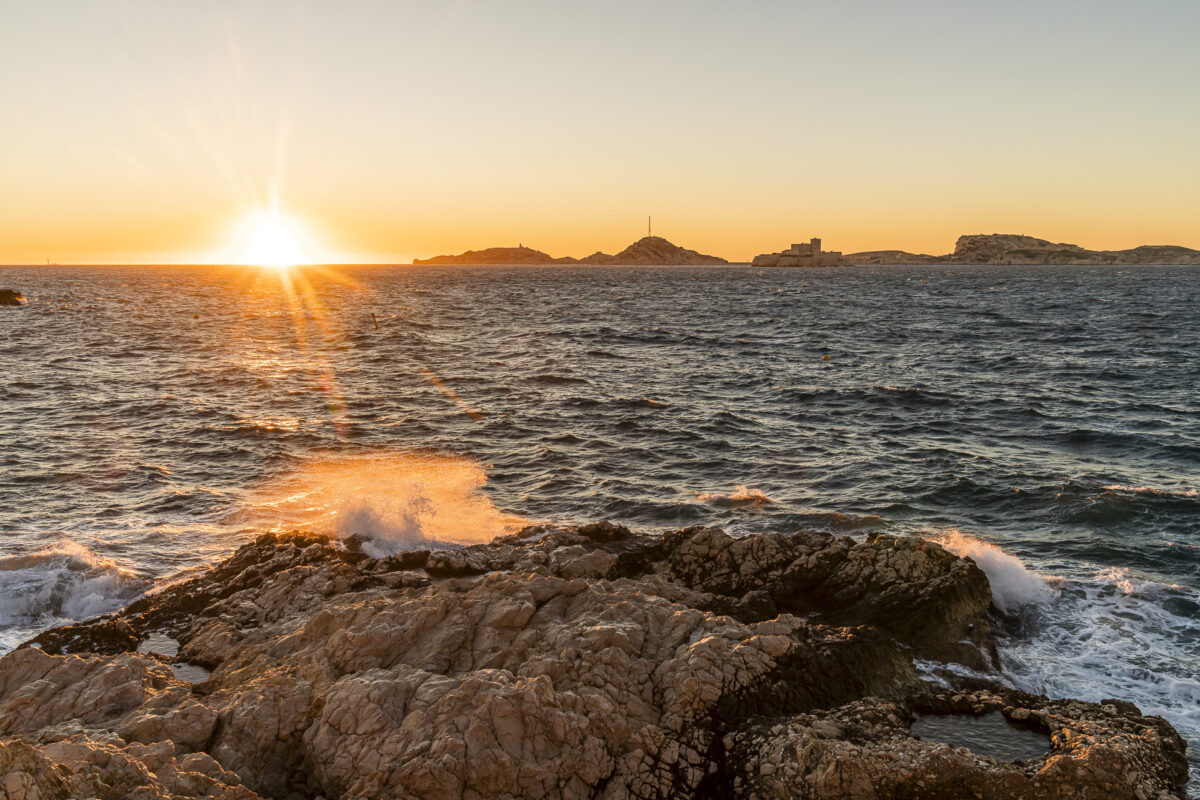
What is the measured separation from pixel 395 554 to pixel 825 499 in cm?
1024

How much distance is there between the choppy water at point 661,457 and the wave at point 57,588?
56 mm

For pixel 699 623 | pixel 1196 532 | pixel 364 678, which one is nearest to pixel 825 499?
pixel 1196 532

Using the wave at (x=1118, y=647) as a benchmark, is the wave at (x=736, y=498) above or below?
above

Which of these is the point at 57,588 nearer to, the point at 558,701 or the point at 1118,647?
the point at 558,701

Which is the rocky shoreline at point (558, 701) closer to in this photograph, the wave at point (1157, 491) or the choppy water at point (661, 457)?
the choppy water at point (661, 457)

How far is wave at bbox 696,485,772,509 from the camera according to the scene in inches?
723

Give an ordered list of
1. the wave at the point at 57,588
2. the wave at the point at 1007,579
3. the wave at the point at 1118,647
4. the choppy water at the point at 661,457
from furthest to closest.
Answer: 1. the choppy water at the point at 661,457
2. the wave at the point at 1007,579
3. the wave at the point at 57,588
4. the wave at the point at 1118,647

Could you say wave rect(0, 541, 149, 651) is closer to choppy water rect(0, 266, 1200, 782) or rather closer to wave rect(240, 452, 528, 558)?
choppy water rect(0, 266, 1200, 782)

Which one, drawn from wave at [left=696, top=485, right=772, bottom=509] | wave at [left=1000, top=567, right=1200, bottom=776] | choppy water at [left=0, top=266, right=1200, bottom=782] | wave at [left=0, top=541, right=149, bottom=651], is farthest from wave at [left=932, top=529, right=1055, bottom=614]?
wave at [left=0, top=541, right=149, bottom=651]

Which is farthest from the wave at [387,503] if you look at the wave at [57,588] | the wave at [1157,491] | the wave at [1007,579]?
the wave at [1157,491]

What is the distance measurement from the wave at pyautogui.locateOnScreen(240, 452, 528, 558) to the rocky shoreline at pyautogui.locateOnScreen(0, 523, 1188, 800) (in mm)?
3561

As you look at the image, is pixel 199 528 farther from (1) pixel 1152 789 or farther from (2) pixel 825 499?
(1) pixel 1152 789

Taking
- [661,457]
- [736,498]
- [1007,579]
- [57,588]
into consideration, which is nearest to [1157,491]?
[1007,579]

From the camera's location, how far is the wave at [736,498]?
1838 centimetres
